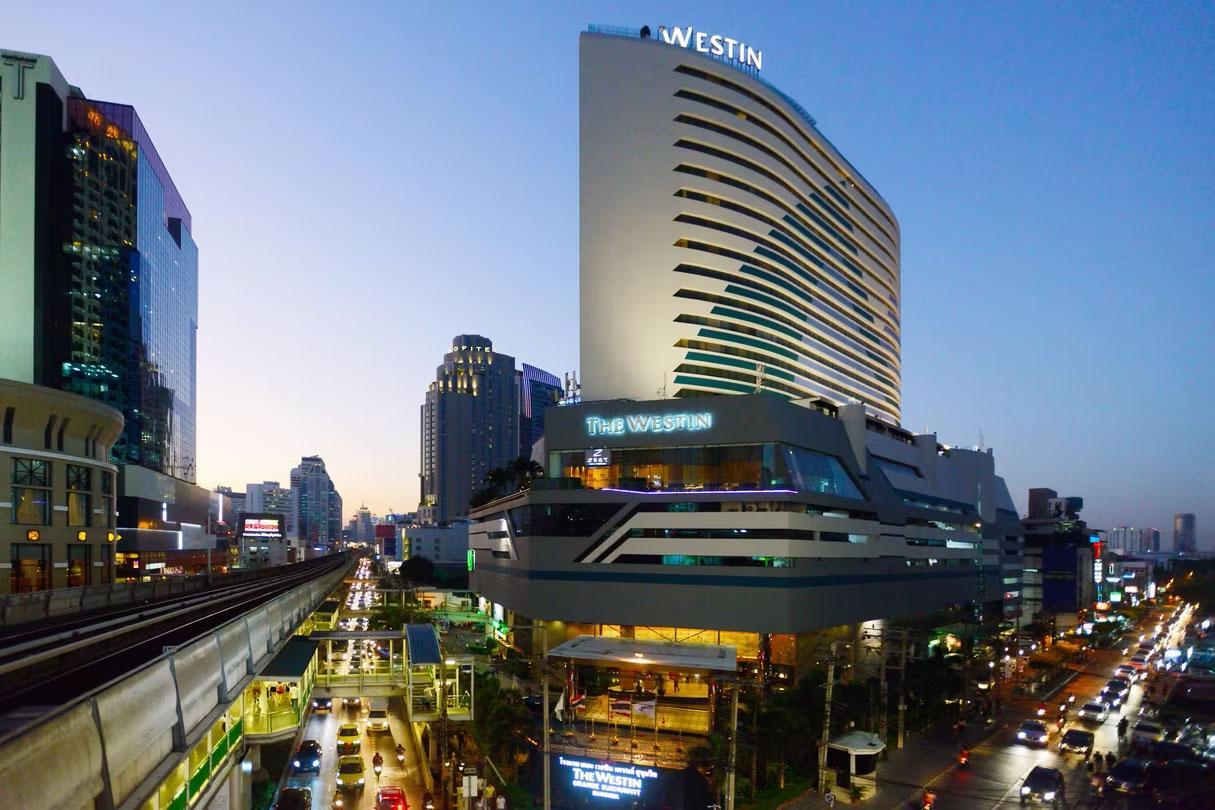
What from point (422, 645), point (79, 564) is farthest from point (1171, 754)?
point (79, 564)

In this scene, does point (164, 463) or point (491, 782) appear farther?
point (164, 463)

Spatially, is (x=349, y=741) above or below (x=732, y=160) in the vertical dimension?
below

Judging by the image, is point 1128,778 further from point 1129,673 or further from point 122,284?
point 122,284

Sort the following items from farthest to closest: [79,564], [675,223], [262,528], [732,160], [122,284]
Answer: [262,528] < [122,284] < [732,160] < [675,223] < [79,564]

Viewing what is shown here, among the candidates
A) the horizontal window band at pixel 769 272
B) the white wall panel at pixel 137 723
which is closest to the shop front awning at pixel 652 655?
the white wall panel at pixel 137 723

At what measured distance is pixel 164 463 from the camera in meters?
154

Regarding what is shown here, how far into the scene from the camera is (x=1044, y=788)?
34688mm

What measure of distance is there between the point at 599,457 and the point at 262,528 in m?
147

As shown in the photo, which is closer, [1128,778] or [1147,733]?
[1128,778]

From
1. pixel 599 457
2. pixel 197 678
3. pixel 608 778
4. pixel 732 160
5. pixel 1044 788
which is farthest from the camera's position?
pixel 732 160

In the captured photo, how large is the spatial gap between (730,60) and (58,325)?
9747cm

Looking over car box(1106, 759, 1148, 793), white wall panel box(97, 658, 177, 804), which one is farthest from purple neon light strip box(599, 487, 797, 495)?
white wall panel box(97, 658, 177, 804)

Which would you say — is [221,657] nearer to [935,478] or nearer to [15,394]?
[15,394]

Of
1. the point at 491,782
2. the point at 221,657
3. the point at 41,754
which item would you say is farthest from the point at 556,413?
the point at 41,754
